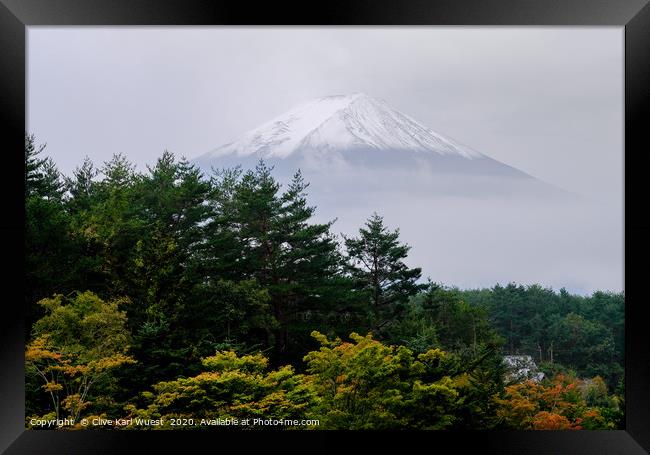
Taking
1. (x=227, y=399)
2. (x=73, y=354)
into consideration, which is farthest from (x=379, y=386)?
(x=73, y=354)

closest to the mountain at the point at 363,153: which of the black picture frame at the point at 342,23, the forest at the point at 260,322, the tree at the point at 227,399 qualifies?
the forest at the point at 260,322

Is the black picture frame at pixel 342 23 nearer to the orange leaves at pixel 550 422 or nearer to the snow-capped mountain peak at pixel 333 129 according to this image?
the snow-capped mountain peak at pixel 333 129

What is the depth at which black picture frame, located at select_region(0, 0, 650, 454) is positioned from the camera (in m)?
3.01

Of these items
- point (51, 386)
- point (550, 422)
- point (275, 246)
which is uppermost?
point (275, 246)

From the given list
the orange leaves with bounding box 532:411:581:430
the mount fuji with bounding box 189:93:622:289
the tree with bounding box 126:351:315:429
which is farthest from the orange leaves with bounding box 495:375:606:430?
the tree with bounding box 126:351:315:429

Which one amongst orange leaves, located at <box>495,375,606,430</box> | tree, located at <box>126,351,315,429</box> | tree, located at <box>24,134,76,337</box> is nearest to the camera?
tree, located at <box>126,351,315,429</box>

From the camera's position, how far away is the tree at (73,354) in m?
5.56

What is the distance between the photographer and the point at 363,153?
22.0ft

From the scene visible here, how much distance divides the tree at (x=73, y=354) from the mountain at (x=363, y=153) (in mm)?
2033

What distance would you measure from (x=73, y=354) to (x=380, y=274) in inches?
132

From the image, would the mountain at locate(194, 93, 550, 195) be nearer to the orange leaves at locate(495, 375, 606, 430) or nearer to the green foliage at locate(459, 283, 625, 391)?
the green foliage at locate(459, 283, 625, 391)

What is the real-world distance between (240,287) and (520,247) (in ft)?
10.3

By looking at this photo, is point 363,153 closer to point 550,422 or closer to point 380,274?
point 380,274
